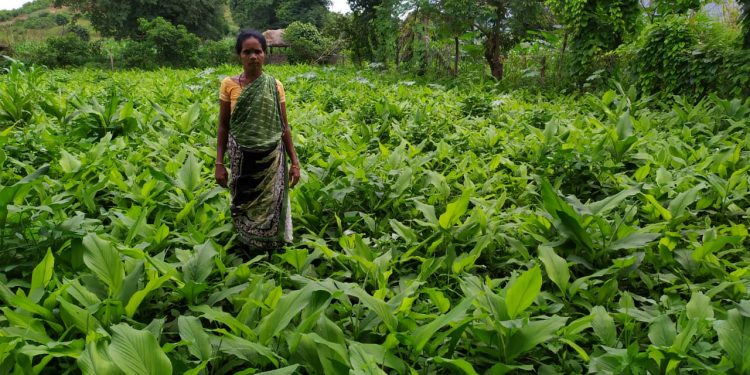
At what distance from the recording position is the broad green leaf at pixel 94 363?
65.8 inches

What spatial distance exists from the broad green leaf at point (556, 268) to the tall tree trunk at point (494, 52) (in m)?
8.98

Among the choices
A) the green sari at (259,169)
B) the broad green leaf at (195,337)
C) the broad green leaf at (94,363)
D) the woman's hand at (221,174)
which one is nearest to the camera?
the broad green leaf at (94,363)

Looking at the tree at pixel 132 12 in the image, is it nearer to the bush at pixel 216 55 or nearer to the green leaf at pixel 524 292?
the bush at pixel 216 55

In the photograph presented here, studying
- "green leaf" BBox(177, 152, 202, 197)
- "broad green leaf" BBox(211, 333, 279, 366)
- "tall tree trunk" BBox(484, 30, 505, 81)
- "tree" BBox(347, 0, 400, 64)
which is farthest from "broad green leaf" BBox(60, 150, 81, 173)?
"tree" BBox(347, 0, 400, 64)

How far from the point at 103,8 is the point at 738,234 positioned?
30.8 m

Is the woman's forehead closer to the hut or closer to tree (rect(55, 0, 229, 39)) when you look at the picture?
the hut

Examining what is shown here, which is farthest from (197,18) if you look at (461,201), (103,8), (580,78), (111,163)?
(461,201)

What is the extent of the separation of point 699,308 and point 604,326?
17.2 inches

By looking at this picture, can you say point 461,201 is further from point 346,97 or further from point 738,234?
point 346,97

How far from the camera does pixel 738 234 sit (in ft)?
9.41

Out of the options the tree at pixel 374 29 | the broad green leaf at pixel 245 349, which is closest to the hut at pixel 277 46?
the tree at pixel 374 29

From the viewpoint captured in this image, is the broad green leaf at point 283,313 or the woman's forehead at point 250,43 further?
the woman's forehead at point 250,43

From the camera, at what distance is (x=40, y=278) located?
220cm

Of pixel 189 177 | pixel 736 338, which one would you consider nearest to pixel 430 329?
pixel 736 338
